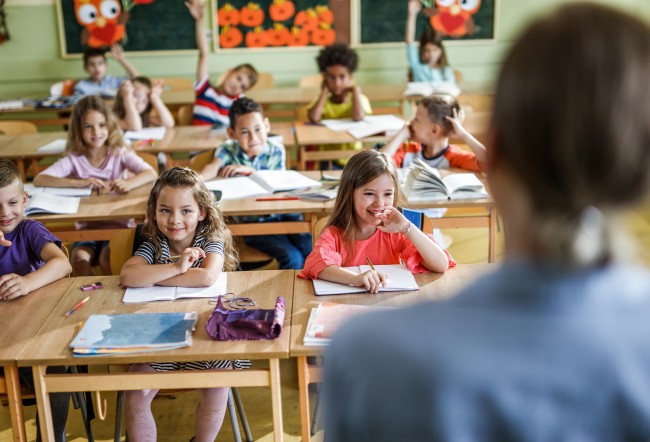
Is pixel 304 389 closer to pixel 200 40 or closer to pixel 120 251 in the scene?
pixel 120 251

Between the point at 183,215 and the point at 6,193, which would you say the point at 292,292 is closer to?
the point at 183,215

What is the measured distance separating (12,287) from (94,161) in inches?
58.0

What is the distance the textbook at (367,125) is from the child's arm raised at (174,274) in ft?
7.06

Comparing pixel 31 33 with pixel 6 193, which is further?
pixel 31 33

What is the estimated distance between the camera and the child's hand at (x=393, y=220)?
2.27 meters

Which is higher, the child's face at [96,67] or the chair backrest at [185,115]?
the child's face at [96,67]

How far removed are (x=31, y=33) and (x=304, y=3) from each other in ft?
7.60

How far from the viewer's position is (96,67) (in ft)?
19.7

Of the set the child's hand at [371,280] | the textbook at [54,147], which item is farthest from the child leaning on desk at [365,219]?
the textbook at [54,147]

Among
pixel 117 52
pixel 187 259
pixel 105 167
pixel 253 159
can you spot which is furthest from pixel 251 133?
pixel 117 52

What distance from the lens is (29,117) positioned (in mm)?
6406

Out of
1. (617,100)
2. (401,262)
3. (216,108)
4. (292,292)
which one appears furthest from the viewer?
(216,108)

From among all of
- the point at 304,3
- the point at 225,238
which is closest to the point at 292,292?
the point at 225,238

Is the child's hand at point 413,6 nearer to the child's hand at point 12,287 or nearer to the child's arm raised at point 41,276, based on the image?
the child's arm raised at point 41,276
